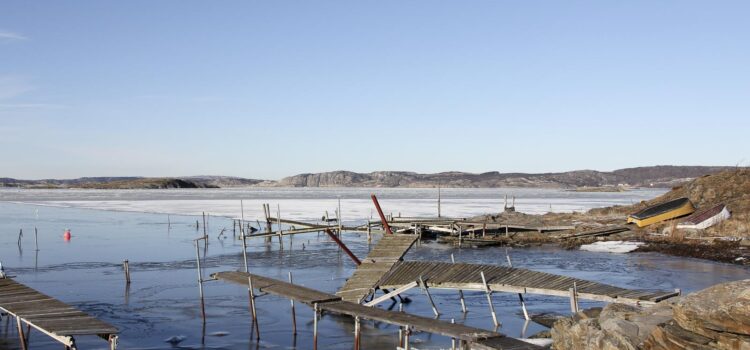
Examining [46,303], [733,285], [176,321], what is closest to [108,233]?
[176,321]

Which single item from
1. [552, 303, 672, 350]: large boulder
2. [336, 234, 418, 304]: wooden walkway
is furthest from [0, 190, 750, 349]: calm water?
[552, 303, 672, 350]: large boulder

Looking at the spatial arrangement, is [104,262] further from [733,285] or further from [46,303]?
[733,285]

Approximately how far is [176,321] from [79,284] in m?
8.38

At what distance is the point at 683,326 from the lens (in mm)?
11516

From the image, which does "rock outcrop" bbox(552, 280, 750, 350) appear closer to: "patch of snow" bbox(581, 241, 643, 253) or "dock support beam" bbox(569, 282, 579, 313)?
"dock support beam" bbox(569, 282, 579, 313)

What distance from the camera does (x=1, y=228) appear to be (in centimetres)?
5194

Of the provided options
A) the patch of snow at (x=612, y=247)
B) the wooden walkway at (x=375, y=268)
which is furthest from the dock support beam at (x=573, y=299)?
the patch of snow at (x=612, y=247)

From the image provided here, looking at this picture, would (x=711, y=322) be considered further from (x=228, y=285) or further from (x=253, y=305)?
(x=228, y=285)

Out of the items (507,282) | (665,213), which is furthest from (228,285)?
(665,213)

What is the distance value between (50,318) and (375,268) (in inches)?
394

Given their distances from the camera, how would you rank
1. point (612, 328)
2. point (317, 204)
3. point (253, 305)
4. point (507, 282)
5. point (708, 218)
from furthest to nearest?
point (317, 204)
point (708, 218)
point (253, 305)
point (507, 282)
point (612, 328)

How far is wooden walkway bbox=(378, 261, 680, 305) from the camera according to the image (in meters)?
17.6

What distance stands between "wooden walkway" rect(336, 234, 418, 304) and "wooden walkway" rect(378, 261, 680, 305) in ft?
1.25

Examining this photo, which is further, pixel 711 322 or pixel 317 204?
pixel 317 204
